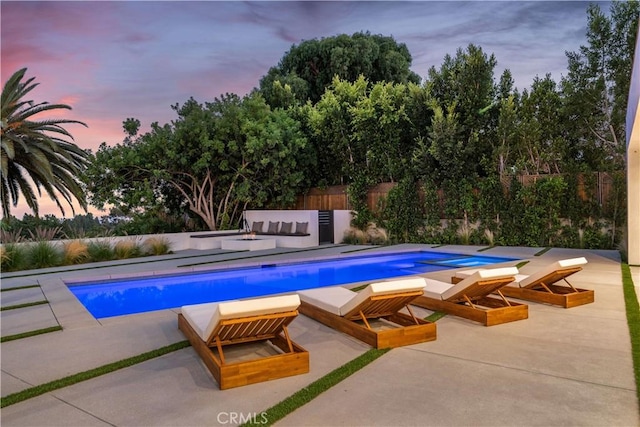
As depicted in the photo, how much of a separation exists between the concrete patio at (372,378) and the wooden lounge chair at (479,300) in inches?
4.7

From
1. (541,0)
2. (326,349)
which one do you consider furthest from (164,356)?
(541,0)

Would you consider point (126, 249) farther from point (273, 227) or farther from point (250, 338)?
point (250, 338)

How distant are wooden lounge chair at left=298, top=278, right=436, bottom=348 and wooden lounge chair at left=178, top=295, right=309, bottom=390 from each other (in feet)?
3.03

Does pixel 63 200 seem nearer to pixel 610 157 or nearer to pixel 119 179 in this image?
pixel 119 179

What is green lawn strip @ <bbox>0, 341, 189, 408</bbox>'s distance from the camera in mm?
3420

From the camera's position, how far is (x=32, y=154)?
14.1 meters

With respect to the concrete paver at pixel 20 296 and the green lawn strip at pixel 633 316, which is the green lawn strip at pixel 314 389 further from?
the concrete paver at pixel 20 296

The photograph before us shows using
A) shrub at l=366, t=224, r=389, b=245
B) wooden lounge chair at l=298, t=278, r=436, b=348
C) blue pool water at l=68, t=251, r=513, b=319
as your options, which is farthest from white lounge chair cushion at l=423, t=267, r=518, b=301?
shrub at l=366, t=224, r=389, b=245

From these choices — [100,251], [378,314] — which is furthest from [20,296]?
[378,314]

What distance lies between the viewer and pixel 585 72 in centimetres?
1566

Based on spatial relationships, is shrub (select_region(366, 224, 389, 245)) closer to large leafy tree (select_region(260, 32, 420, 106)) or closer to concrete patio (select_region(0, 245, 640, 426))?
concrete patio (select_region(0, 245, 640, 426))

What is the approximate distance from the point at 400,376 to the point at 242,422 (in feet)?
Result: 4.67

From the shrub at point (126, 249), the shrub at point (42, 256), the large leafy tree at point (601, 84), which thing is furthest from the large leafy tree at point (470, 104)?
the shrub at point (42, 256)

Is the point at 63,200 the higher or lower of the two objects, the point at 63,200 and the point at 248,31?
the lower
